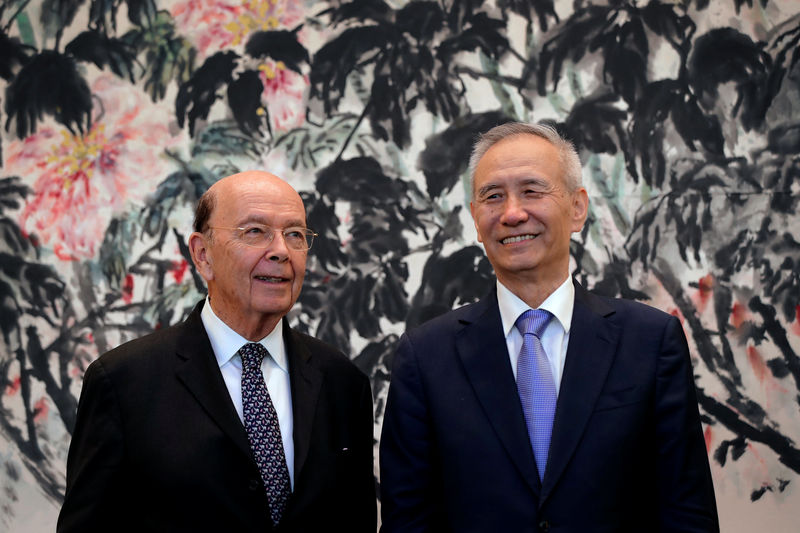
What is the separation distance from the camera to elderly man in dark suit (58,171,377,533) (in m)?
1.84

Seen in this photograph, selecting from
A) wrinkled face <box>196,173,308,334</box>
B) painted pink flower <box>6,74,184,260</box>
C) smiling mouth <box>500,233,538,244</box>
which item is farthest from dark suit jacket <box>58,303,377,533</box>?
painted pink flower <box>6,74,184,260</box>

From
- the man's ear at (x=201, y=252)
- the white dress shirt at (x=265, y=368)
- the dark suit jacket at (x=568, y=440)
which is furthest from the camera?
the man's ear at (x=201, y=252)

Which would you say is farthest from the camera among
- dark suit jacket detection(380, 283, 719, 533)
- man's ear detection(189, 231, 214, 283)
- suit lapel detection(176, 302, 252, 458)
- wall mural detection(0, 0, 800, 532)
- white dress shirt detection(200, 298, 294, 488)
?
wall mural detection(0, 0, 800, 532)

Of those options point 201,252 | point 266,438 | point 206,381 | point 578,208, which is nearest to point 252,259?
Result: point 201,252

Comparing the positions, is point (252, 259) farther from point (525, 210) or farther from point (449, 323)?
point (525, 210)

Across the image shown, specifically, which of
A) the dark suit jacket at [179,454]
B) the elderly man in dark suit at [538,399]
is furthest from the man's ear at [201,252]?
the elderly man in dark suit at [538,399]

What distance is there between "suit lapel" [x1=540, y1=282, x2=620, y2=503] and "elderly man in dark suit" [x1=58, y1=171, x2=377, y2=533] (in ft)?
1.95

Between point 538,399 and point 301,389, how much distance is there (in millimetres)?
624

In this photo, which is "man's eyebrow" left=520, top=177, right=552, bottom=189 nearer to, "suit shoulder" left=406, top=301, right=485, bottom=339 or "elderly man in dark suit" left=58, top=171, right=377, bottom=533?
"suit shoulder" left=406, top=301, right=485, bottom=339

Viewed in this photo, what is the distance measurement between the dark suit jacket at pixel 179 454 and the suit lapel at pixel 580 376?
60 cm

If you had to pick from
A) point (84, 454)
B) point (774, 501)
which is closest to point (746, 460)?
point (774, 501)

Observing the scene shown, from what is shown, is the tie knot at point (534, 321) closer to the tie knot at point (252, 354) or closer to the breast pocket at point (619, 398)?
the breast pocket at point (619, 398)

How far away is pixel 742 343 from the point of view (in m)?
2.68

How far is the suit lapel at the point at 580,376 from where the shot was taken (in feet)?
5.72
